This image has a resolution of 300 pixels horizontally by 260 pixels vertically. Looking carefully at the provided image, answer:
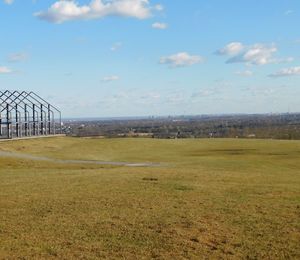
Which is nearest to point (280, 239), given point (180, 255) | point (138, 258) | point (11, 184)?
point (180, 255)

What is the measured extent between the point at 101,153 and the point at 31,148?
7745 mm

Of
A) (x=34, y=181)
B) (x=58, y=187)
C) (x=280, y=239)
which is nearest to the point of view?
(x=280, y=239)

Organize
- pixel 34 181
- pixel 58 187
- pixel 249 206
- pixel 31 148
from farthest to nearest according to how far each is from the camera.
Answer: pixel 31 148 → pixel 34 181 → pixel 58 187 → pixel 249 206

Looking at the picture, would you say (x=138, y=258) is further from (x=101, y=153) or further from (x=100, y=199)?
(x=101, y=153)

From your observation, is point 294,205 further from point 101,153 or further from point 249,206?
point 101,153

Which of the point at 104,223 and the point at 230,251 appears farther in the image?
the point at 104,223

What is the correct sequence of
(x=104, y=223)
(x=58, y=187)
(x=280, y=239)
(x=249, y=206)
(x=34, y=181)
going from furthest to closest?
(x=34, y=181), (x=58, y=187), (x=249, y=206), (x=104, y=223), (x=280, y=239)

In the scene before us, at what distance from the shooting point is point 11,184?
822 inches

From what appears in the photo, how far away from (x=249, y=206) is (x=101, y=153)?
40.3 meters

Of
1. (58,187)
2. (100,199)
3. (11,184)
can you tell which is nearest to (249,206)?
(100,199)

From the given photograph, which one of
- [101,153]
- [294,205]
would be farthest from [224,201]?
[101,153]

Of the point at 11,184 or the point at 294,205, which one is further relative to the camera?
the point at 11,184

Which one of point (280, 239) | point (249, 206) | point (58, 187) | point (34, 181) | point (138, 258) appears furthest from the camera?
point (34, 181)

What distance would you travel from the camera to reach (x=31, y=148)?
175ft
